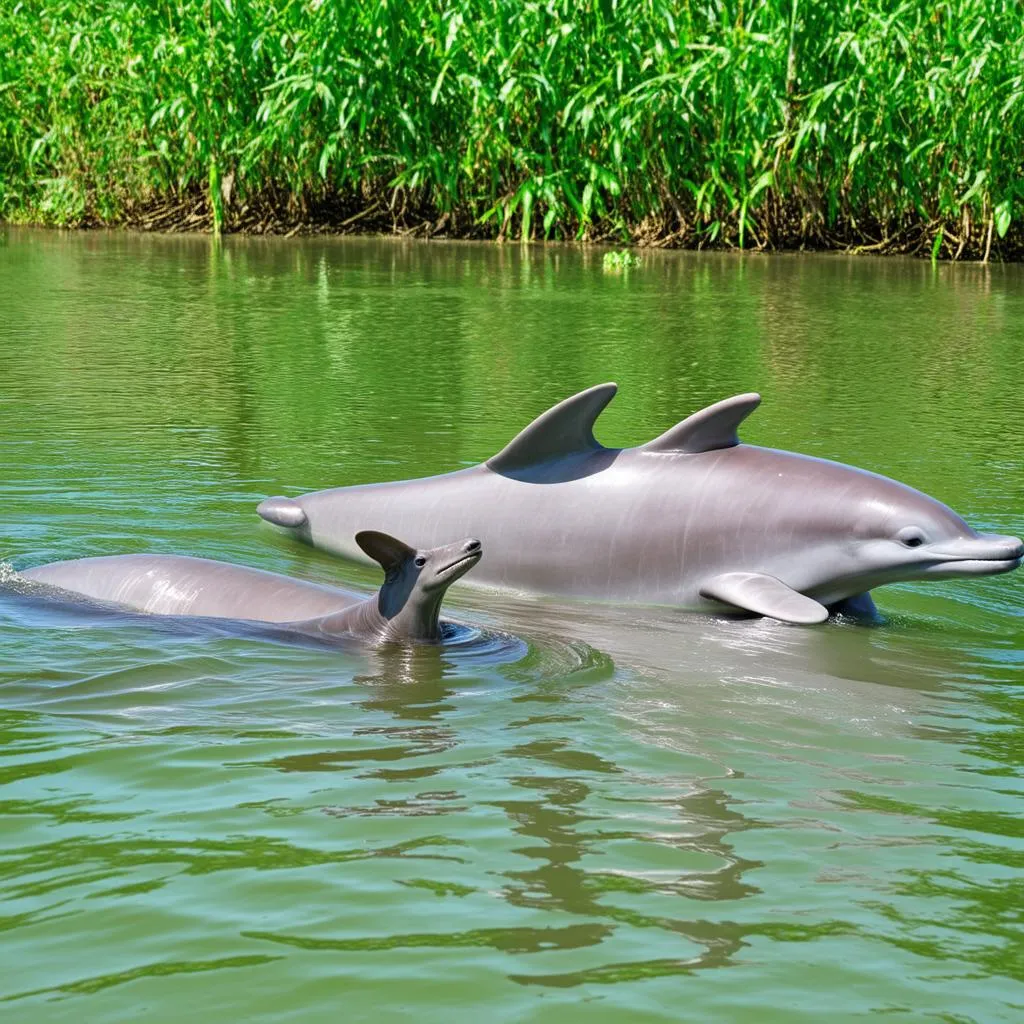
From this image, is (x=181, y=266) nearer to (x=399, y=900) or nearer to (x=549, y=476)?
(x=549, y=476)

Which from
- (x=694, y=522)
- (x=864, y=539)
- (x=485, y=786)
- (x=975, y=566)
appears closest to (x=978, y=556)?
(x=975, y=566)

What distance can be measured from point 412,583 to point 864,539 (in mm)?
1730

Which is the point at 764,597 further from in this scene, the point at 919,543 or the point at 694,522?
the point at 919,543

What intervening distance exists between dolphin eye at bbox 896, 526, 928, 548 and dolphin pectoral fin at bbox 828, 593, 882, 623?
27 cm

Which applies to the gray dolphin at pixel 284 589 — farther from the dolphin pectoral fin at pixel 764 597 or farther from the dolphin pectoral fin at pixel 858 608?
the dolphin pectoral fin at pixel 858 608

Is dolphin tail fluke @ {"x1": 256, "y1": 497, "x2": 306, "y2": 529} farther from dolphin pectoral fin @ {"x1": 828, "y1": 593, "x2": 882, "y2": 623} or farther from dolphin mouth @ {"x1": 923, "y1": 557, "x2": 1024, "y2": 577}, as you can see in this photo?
dolphin mouth @ {"x1": 923, "y1": 557, "x2": 1024, "y2": 577}

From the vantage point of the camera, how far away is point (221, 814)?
12.1 feet

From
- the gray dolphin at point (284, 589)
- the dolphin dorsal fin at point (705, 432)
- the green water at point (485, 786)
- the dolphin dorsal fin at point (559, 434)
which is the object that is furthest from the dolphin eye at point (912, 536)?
the gray dolphin at point (284, 589)

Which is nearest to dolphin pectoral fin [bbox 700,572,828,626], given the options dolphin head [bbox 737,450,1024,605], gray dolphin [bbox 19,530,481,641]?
dolphin head [bbox 737,450,1024,605]

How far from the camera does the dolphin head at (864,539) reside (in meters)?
5.97

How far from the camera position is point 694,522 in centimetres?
626

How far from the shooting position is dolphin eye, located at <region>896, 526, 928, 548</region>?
6.01 metres

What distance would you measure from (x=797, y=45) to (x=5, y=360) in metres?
11.3

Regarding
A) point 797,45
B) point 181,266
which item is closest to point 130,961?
point 181,266
